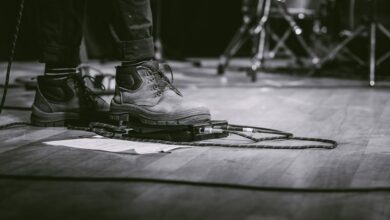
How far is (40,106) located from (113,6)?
46 centimetres

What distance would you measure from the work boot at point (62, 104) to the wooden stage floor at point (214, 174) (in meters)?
0.07

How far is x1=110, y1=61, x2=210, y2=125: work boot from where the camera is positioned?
1754 mm

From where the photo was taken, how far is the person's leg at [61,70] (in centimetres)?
193

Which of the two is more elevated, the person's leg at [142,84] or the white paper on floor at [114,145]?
the person's leg at [142,84]

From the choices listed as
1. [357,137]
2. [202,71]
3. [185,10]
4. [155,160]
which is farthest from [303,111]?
[185,10]

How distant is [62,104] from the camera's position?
1973mm

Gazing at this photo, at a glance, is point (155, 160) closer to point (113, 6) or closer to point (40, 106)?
point (113, 6)

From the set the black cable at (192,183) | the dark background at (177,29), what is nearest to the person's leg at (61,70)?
the black cable at (192,183)

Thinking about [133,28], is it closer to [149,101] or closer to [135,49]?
[135,49]

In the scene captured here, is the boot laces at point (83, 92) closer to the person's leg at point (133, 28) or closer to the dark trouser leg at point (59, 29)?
the dark trouser leg at point (59, 29)

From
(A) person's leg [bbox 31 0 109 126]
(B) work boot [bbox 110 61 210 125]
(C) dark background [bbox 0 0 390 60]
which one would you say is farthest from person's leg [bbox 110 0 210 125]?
(C) dark background [bbox 0 0 390 60]

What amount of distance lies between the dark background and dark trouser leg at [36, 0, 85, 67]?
10.9 feet

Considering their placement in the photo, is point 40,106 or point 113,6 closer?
point 113,6

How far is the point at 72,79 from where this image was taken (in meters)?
2.00
